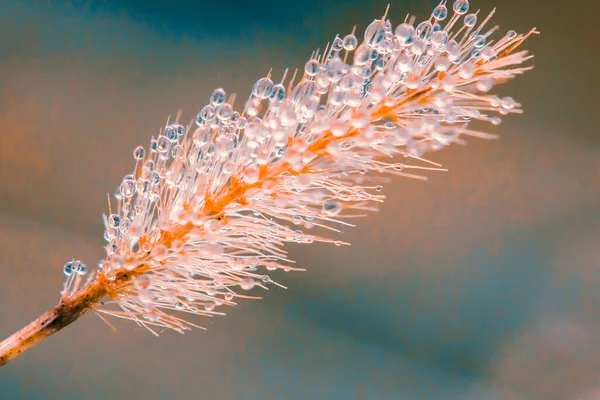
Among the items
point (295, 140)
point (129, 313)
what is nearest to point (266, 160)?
point (295, 140)

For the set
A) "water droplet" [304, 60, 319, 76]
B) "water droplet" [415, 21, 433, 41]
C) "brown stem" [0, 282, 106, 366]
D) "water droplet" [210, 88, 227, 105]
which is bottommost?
"brown stem" [0, 282, 106, 366]

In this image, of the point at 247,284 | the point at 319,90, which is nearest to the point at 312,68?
the point at 319,90

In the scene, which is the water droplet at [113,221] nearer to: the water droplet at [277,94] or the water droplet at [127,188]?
the water droplet at [127,188]

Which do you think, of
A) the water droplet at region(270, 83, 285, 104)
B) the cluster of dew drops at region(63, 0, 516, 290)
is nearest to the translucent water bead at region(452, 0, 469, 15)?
the cluster of dew drops at region(63, 0, 516, 290)

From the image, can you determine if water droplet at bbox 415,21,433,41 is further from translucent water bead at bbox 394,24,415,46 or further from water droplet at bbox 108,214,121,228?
water droplet at bbox 108,214,121,228

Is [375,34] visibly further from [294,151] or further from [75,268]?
[75,268]

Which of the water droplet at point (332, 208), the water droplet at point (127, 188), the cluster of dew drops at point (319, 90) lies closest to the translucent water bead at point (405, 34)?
the cluster of dew drops at point (319, 90)

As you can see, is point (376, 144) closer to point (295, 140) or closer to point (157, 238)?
point (295, 140)
